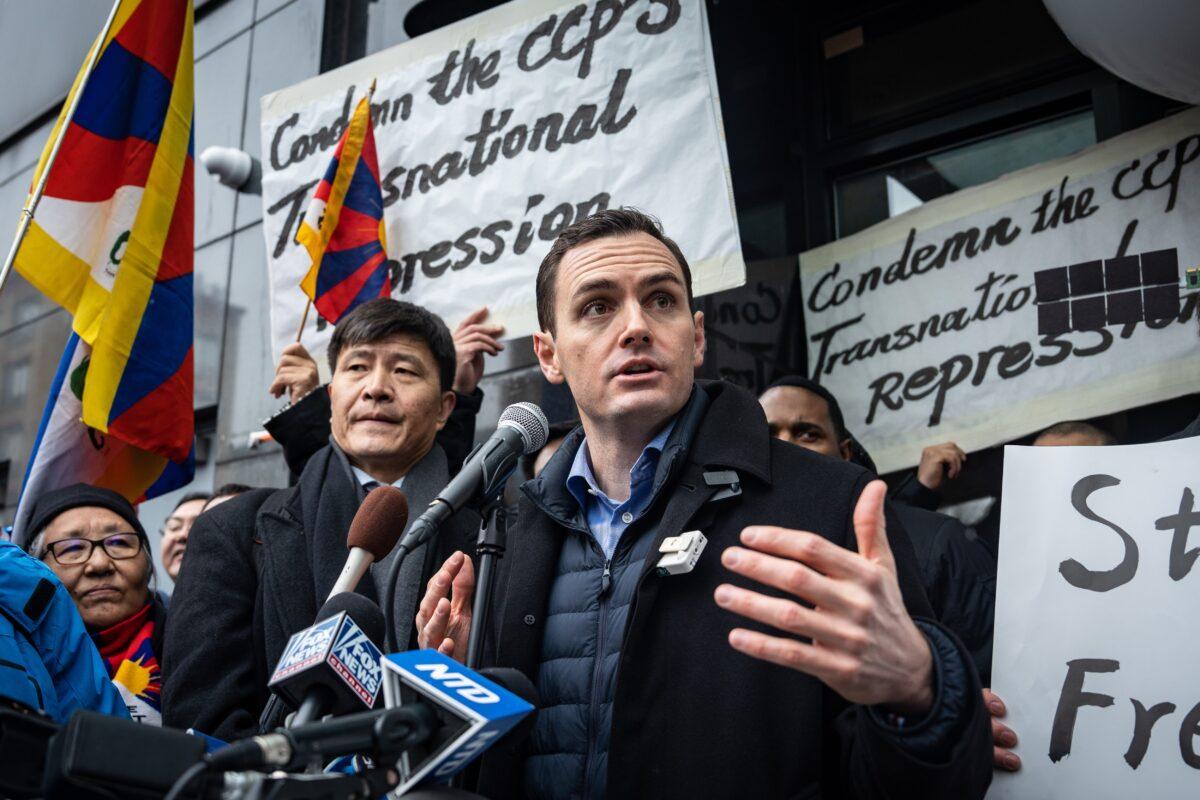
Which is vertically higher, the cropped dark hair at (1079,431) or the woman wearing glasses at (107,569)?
the cropped dark hair at (1079,431)

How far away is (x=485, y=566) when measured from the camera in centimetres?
206

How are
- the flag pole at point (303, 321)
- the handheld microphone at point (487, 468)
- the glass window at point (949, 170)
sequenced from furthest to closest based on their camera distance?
the glass window at point (949, 170) < the flag pole at point (303, 321) < the handheld microphone at point (487, 468)

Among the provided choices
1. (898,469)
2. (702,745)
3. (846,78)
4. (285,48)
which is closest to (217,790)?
(702,745)

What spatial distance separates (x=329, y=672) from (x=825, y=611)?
65 cm

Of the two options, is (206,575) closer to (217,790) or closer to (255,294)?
(217,790)

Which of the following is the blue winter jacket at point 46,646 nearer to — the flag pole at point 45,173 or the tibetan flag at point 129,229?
the flag pole at point 45,173

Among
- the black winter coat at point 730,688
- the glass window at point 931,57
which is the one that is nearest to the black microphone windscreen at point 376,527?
the black winter coat at point 730,688

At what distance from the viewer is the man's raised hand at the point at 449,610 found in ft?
6.73

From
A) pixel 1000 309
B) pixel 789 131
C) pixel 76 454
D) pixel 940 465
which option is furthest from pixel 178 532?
pixel 1000 309

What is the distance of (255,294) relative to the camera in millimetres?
6871

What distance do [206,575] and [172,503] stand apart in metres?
4.55

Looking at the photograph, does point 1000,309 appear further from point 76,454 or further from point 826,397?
Answer: point 76,454

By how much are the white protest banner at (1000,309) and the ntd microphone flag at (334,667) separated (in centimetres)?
317

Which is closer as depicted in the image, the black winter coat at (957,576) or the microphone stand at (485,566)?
the microphone stand at (485,566)
